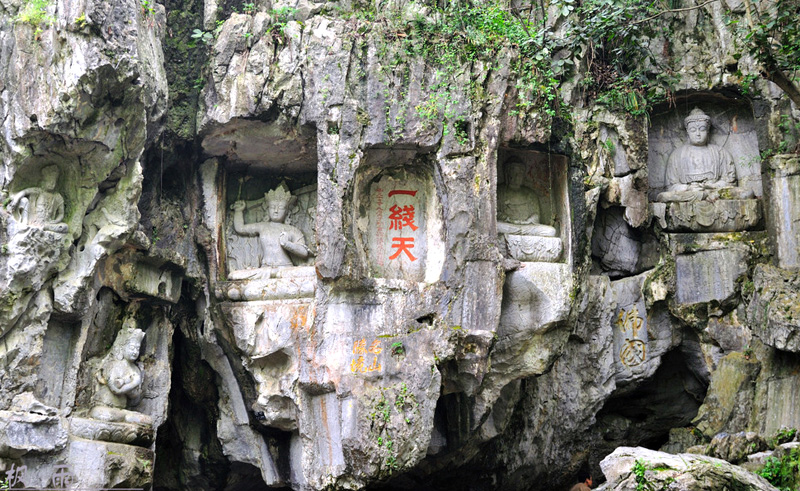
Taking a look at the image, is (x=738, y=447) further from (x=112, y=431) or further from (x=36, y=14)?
(x=36, y=14)

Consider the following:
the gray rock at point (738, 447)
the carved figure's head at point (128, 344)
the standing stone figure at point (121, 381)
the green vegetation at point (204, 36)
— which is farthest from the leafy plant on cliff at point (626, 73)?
the standing stone figure at point (121, 381)

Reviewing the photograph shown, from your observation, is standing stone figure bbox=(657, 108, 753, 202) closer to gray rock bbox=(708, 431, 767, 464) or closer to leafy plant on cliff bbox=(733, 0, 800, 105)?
leafy plant on cliff bbox=(733, 0, 800, 105)

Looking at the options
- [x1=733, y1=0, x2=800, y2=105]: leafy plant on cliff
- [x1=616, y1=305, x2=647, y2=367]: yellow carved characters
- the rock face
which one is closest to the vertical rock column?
[x1=733, y1=0, x2=800, y2=105]: leafy plant on cliff

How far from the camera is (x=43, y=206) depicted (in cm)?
896

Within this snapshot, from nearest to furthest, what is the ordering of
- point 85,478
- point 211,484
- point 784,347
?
point 85,478
point 784,347
point 211,484

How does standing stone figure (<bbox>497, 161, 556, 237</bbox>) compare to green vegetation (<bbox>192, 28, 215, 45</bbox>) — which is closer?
green vegetation (<bbox>192, 28, 215, 45</bbox>)

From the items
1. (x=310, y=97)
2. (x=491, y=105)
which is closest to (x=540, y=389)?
(x=491, y=105)

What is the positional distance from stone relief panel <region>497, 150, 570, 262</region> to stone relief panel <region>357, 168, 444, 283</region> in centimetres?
87

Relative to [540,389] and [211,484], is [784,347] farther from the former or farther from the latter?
[211,484]

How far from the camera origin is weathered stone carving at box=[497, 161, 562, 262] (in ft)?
33.9

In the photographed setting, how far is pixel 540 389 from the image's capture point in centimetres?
1179

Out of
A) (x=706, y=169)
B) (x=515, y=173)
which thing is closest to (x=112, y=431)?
(x=515, y=173)

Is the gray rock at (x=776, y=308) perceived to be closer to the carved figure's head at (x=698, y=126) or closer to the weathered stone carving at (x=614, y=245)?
the weathered stone carving at (x=614, y=245)

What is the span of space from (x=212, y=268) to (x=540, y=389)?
435 cm
